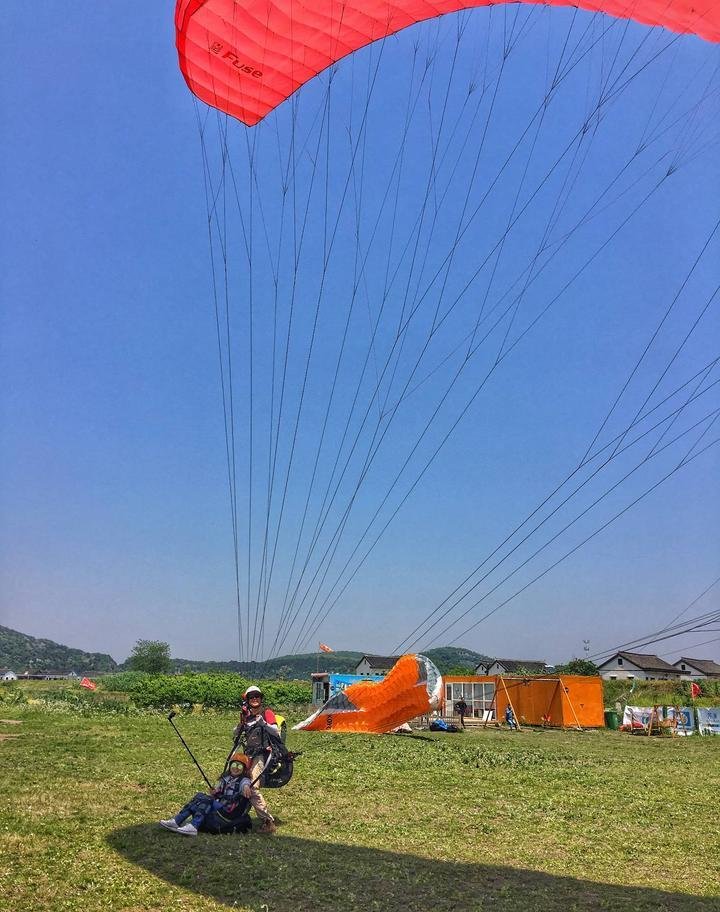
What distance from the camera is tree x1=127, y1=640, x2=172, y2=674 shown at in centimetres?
10312

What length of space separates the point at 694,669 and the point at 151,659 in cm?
7312

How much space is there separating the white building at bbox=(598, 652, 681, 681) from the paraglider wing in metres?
71.7

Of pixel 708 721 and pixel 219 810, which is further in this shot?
pixel 708 721

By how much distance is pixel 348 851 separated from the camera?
7.86m

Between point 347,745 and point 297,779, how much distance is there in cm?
572

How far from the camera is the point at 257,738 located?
28.6ft

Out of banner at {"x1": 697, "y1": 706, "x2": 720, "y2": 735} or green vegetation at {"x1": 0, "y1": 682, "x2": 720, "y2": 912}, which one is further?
banner at {"x1": 697, "y1": 706, "x2": 720, "y2": 735}

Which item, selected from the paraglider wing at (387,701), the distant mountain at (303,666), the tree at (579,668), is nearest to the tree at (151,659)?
the distant mountain at (303,666)

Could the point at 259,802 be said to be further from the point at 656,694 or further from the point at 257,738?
the point at 656,694

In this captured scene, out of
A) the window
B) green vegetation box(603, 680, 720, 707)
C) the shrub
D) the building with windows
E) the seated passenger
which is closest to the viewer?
the seated passenger

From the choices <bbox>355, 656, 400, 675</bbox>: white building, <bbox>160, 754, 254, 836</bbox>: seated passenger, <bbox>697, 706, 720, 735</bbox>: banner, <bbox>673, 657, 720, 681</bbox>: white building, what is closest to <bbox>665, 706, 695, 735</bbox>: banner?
<bbox>697, 706, 720, 735</bbox>: banner

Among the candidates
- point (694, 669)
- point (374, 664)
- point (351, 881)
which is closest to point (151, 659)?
point (374, 664)

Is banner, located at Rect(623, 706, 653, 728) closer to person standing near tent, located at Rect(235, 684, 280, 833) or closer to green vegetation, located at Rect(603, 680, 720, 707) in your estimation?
green vegetation, located at Rect(603, 680, 720, 707)

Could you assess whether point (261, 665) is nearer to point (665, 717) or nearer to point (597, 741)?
point (597, 741)
